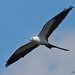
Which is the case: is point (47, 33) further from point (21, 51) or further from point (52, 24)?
point (21, 51)

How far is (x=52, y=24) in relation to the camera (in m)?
44.2

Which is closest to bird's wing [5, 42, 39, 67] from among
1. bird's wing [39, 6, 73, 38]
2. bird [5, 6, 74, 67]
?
bird [5, 6, 74, 67]

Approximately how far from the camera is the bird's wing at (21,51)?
45469 millimetres

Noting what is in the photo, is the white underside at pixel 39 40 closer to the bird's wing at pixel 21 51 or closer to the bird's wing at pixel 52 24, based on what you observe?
the bird's wing at pixel 52 24

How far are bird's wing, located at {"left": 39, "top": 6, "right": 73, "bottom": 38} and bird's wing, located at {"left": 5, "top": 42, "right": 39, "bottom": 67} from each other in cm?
108

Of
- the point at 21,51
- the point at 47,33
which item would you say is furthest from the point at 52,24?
the point at 21,51

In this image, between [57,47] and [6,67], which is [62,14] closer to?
[57,47]

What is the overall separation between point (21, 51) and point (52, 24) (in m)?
3.15

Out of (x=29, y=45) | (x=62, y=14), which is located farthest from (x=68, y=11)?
(x=29, y=45)

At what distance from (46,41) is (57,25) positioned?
1.31m

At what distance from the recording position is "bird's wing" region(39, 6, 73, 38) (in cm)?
4397

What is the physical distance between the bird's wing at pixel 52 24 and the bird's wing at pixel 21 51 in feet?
3.54

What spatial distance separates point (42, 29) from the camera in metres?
44.6

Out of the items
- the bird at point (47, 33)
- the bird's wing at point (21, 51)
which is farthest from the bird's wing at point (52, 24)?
the bird's wing at point (21, 51)
